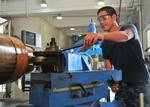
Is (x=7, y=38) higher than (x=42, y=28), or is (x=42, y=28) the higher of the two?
(x=42, y=28)

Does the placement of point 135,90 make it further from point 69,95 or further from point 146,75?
point 69,95

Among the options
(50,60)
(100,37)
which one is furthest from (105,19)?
(50,60)

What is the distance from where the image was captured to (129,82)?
182cm

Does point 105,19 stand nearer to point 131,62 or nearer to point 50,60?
point 131,62

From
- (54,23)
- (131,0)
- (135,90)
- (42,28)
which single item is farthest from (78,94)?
(54,23)

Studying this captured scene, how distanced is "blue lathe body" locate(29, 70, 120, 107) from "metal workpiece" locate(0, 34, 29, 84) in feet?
0.34

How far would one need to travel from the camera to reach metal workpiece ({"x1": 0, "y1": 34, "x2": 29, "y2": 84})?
3.65 feet

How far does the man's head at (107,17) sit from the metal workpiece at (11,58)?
0.80 meters

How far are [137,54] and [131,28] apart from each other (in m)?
0.29

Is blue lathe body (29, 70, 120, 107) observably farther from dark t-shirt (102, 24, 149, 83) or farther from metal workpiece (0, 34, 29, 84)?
dark t-shirt (102, 24, 149, 83)

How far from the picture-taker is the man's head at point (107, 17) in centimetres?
185

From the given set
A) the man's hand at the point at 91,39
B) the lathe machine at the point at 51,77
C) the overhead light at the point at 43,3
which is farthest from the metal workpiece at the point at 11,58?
the overhead light at the point at 43,3


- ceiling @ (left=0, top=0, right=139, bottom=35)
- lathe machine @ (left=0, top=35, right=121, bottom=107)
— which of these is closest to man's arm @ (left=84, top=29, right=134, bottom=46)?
lathe machine @ (left=0, top=35, right=121, bottom=107)

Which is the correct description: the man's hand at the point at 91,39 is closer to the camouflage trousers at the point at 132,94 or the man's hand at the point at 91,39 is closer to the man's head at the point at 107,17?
the camouflage trousers at the point at 132,94
